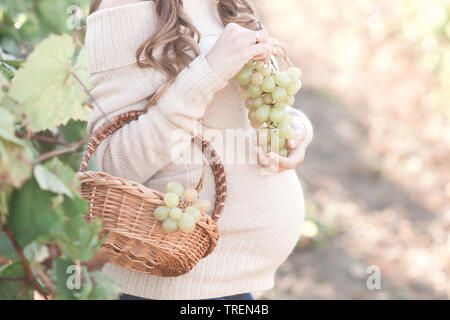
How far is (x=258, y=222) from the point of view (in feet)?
4.17

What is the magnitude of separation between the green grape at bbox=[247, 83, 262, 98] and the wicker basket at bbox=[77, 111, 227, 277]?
1.16ft

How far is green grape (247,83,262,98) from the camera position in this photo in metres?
1.19

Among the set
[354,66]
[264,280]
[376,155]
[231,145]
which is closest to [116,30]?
[231,145]

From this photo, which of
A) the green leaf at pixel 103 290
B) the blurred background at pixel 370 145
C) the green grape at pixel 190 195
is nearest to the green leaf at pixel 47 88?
the green leaf at pixel 103 290

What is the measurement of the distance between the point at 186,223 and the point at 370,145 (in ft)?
11.2

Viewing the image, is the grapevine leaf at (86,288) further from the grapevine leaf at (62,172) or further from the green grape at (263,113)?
the green grape at (263,113)

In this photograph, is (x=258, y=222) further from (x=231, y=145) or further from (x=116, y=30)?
(x=116, y=30)

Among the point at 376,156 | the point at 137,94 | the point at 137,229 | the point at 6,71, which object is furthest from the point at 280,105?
the point at 376,156

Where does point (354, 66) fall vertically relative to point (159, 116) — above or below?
above

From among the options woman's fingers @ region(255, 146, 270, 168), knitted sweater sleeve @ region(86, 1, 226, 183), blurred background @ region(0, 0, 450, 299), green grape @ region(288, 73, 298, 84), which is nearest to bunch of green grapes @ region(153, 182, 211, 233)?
knitted sweater sleeve @ region(86, 1, 226, 183)

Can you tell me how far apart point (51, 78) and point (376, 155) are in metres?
3.67

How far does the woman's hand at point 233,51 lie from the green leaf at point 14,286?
646 mm

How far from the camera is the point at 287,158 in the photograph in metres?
1.26

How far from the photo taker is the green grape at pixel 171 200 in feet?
3.14
